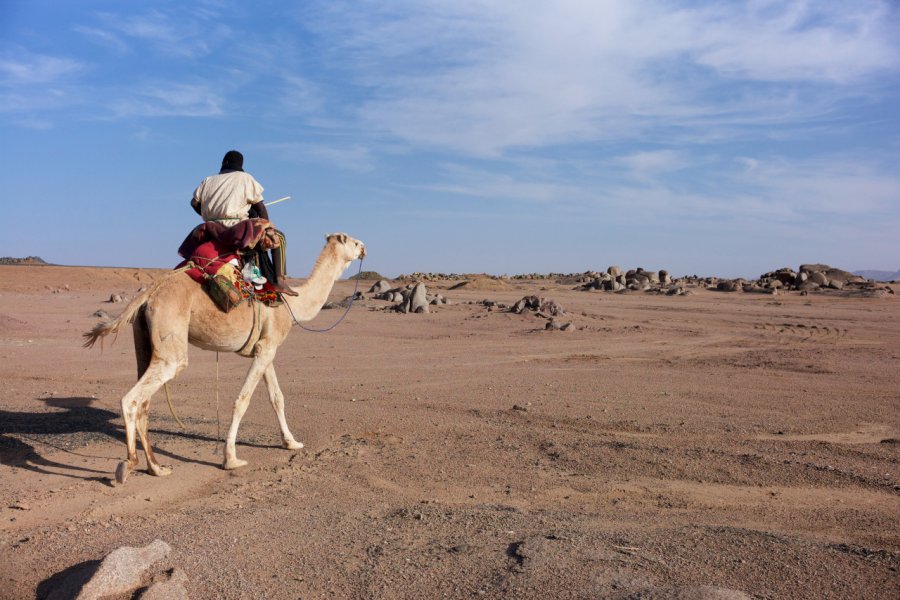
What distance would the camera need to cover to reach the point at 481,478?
784 centimetres

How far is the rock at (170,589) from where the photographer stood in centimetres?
469

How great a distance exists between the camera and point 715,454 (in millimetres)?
8750

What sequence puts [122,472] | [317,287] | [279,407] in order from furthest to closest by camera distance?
[317,287] < [279,407] < [122,472]

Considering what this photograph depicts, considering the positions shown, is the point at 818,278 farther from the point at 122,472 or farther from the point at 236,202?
the point at 122,472

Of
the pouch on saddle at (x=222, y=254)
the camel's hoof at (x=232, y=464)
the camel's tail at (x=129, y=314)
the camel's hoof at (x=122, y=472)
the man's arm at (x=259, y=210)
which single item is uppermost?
the man's arm at (x=259, y=210)

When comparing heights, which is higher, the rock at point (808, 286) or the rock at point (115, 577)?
the rock at point (808, 286)

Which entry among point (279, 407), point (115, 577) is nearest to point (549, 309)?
point (279, 407)

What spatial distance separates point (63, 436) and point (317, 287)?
361 cm

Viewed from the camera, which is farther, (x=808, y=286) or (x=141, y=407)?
(x=808, y=286)

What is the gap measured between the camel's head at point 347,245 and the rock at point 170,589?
5.49 m

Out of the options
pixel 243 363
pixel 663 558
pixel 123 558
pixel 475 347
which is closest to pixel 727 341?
pixel 475 347

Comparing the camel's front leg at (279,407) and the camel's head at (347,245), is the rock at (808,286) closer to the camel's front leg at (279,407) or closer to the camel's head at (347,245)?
the camel's head at (347,245)

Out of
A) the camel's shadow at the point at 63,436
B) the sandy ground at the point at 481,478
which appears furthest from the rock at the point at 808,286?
the camel's shadow at the point at 63,436

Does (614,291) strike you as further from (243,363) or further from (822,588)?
(822,588)
